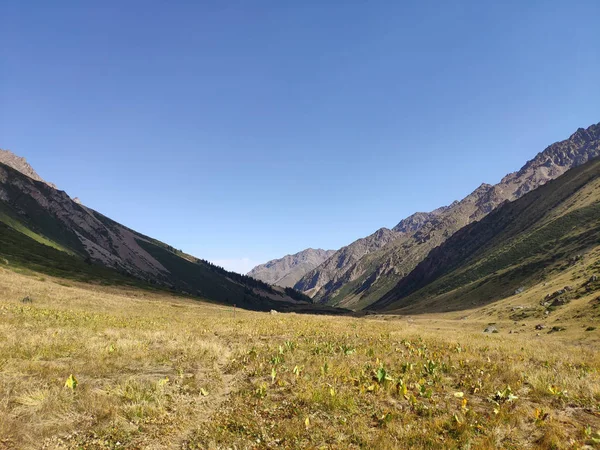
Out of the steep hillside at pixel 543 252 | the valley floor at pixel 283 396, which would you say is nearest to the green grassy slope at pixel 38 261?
the valley floor at pixel 283 396

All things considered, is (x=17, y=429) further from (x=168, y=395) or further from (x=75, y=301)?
(x=75, y=301)

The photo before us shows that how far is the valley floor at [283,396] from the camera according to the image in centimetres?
736

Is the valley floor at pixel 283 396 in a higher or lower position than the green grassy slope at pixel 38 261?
lower

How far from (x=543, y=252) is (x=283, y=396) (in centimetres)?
13102

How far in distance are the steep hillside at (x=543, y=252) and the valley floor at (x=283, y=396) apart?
53.4 m

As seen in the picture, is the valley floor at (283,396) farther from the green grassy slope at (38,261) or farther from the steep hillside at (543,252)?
the green grassy slope at (38,261)

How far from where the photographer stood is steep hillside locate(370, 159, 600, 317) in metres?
70.9

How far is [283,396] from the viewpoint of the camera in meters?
9.66

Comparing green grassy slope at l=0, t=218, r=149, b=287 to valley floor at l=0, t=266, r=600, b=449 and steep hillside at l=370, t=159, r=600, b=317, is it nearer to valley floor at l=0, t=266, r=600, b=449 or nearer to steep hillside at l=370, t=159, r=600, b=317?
valley floor at l=0, t=266, r=600, b=449

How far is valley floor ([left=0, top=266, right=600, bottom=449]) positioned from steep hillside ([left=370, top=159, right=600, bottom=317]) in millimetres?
53401

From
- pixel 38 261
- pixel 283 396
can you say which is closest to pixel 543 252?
pixel 283 396

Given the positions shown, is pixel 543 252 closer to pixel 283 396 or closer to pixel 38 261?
pixel 283 396

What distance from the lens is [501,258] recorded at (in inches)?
5359

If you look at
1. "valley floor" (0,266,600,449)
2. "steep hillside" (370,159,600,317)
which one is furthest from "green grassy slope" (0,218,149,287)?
"steep hillside" (370,159,600,317)
